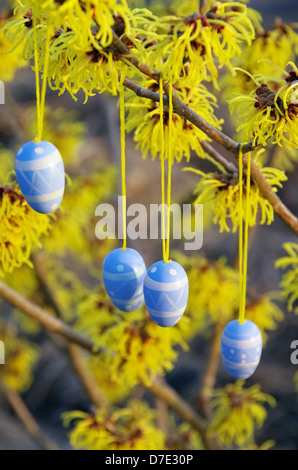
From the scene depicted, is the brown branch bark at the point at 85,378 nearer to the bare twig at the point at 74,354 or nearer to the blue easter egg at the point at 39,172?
the bare twig at the point at 74,354

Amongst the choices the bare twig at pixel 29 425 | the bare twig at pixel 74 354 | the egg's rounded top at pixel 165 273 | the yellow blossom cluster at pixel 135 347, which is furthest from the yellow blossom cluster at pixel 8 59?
the bare twig at pixel 29 425

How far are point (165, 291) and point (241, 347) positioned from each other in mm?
204

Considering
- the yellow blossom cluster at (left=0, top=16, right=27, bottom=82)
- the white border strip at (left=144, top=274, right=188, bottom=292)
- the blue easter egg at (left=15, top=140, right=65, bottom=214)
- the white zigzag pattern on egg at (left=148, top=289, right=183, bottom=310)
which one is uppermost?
the yellow blossom cluster at (left=0, top=16, right=27, bottom=82)

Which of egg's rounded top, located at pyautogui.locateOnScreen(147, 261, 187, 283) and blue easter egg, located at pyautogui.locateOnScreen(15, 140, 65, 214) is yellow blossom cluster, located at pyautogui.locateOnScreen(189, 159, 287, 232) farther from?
blue easter egg, located at pyautogui.locateOnScreen(15, 140, 65, 214)

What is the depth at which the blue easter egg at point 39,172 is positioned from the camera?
0.83 m

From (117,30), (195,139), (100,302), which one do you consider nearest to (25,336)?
(100,302)

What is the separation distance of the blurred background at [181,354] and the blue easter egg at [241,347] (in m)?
1.11

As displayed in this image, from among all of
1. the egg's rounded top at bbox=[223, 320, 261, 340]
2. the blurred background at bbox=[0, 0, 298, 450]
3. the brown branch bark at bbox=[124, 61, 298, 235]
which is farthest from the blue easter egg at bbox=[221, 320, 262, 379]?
the blurred background at bbox=[0, 0, 298, 450]

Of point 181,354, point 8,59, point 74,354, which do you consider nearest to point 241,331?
point 74,354

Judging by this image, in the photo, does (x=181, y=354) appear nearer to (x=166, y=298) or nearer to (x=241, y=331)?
(x=241, y=331)

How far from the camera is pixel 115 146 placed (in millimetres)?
2266

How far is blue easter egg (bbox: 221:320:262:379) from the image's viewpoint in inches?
38.1

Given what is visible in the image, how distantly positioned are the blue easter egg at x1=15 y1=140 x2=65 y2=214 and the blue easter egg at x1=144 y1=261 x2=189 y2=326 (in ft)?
0.72

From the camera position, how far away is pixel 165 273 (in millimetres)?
883
